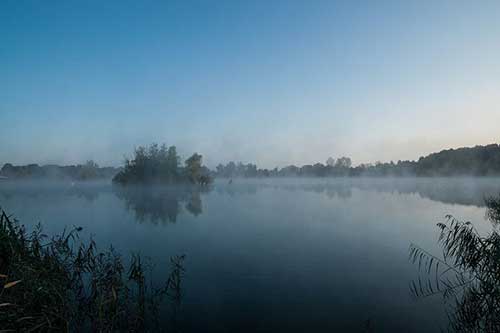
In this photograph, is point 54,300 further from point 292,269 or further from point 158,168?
point 158,168

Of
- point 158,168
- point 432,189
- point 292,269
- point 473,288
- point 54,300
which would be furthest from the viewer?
point 158,168

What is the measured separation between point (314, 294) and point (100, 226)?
15980 millimetres

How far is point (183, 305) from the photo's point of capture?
6.94 meters

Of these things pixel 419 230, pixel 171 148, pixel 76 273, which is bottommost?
pixel 419 230

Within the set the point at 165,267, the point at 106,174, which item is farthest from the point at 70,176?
the point at 165,267

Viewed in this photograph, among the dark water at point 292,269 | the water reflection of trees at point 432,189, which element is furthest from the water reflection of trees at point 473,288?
the water reflection of trees at point 432,189

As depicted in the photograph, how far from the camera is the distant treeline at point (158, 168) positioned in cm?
7225

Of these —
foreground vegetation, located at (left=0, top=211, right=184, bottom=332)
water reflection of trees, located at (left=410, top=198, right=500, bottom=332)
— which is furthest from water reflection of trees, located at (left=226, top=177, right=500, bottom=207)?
foreground vegetation, located at (left=0, top=211, right=184, bottom=332)

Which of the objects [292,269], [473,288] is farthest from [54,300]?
[473,288]

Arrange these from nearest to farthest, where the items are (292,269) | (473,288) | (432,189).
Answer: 1. (473,288)
2. (292,269)
3. (432,189)

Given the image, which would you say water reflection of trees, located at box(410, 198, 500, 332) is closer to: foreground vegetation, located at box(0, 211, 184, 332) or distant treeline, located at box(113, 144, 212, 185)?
foreground vegetation, located at box(0, 211, 184, 332)

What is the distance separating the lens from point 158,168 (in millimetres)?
73312

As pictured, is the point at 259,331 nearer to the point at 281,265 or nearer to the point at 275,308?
the point at 275,308

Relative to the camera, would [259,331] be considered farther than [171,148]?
No
